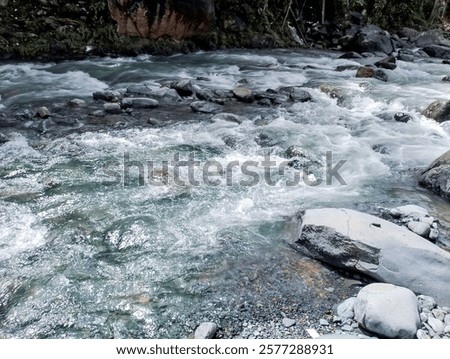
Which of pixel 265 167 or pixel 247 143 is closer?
pixel 265 167

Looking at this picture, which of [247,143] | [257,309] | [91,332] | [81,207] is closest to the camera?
[91,332]

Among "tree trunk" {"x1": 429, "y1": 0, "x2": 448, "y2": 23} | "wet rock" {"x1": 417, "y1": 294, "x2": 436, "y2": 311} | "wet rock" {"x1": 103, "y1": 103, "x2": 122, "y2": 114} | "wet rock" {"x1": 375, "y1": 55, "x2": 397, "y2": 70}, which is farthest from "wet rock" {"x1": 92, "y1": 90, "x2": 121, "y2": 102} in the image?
"tree trunk" {"x1": 429, "y1": 0, "x2": 448, "y2": 23}

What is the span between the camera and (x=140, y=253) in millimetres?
3949

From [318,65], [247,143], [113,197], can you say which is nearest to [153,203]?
[113,197]

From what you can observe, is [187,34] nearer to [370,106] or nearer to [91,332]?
[370,106]

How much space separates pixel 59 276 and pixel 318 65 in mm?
11804

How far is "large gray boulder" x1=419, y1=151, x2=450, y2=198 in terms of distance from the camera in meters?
5.32

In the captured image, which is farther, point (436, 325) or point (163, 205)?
point (163, 205)

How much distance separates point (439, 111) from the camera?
26.4ft

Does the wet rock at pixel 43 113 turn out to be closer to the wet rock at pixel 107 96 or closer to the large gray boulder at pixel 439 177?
the wet rock at pixel 107 96

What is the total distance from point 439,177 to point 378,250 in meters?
2.36

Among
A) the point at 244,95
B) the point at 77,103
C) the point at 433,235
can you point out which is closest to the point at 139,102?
the point at 77,103

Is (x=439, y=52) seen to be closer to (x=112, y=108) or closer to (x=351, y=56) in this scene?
(x=351, y=56)

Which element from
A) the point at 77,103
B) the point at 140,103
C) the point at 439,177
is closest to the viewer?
the point at 439,177
